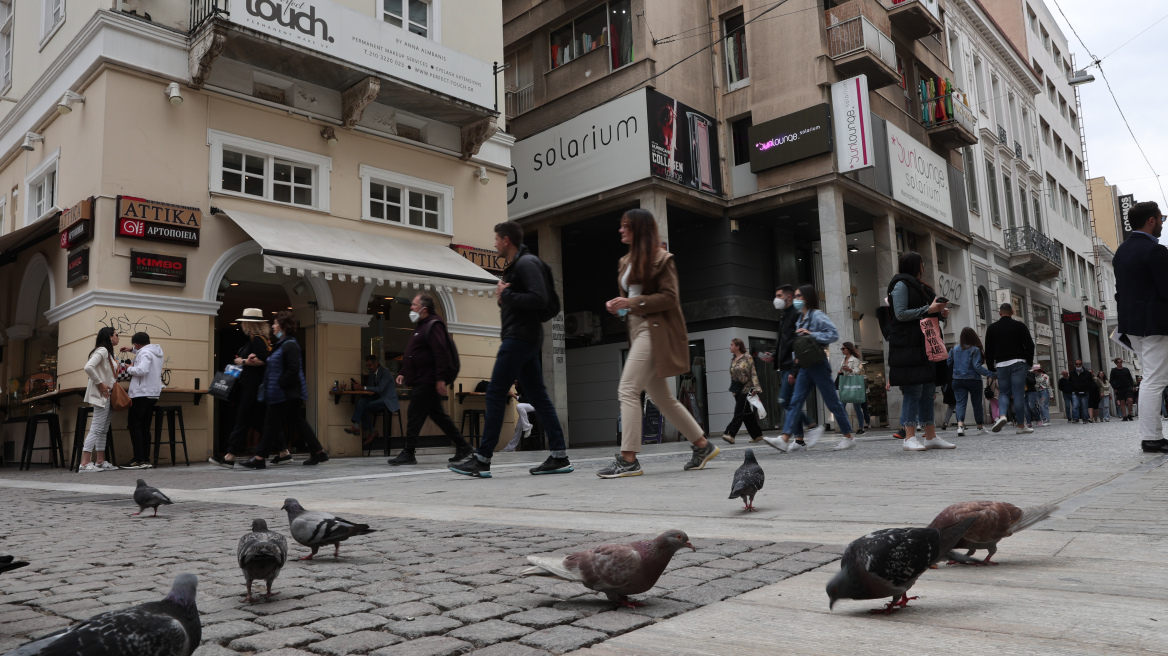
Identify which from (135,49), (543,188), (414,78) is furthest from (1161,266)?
(543,188)

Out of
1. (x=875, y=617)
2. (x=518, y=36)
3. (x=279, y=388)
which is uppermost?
(x=518, y=36)

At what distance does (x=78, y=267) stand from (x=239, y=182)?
2671mm

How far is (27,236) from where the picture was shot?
13.2m

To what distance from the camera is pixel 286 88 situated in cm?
1400

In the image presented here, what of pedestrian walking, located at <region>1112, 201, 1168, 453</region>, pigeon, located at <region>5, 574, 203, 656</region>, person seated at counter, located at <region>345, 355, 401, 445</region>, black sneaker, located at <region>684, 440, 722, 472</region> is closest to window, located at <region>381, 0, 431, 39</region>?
person seated at counter, located at <region>345, 355, 401, 445</region>

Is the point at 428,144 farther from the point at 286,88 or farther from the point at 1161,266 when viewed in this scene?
the point at 1161,266

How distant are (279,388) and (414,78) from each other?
282 inches

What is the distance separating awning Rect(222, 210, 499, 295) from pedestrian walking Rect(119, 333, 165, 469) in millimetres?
1853

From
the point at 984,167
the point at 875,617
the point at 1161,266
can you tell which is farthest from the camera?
the point at 984,167

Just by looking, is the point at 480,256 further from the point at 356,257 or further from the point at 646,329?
the point at 646,329

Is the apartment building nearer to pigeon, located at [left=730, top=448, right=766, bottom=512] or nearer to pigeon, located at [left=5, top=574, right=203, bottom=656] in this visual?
pigeon, located at [left=730, top=448, right=766, bottom=512]

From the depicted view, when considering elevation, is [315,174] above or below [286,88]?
below

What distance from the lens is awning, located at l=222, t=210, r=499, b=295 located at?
11.9 m

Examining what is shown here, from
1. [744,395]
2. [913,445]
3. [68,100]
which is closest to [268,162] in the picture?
[68,100]
